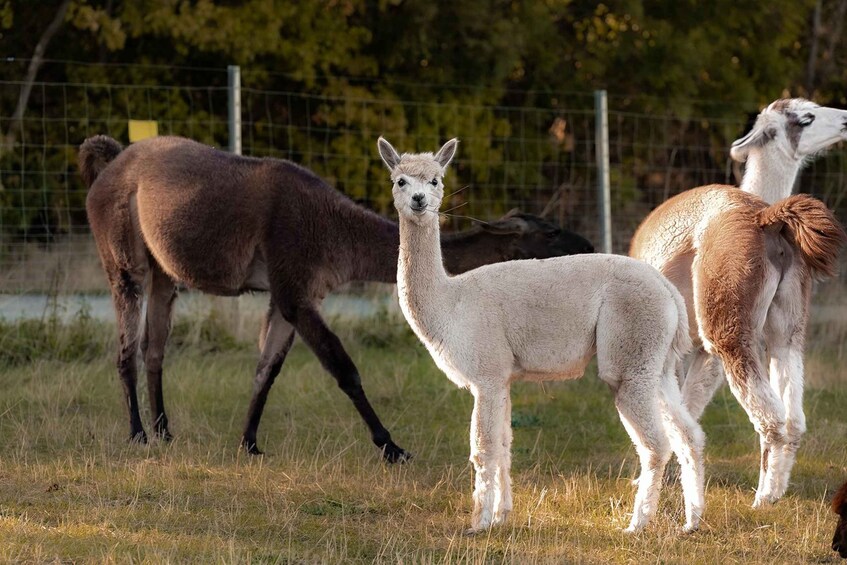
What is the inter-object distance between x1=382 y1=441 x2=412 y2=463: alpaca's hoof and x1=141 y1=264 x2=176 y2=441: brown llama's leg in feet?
5.09

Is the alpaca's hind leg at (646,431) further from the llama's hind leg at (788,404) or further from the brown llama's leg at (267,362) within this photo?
the brown llama's leg at (267,362)

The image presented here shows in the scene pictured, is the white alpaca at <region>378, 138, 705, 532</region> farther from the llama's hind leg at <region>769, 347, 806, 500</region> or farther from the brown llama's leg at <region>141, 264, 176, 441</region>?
the brown llama's leg at <region>141, 264, 176, 441</region>

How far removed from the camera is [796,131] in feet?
22.6

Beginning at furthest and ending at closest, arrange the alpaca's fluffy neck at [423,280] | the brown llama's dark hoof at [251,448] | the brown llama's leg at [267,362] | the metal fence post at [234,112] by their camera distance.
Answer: the metal fence post at [234,112] < the brown llama's leg at [267,362] < the brown llama's dark hoof at [251,448] < the alpaca's fluffy neck at [423,280]

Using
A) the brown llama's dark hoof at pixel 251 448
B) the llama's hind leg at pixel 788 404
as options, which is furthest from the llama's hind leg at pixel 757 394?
the brown llama's dark hoof at pixel 251 448

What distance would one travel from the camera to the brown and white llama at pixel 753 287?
5910 millimetres

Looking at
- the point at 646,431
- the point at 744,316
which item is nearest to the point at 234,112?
the point at 744,316

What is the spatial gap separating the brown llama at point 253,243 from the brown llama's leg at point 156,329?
0.01 metres

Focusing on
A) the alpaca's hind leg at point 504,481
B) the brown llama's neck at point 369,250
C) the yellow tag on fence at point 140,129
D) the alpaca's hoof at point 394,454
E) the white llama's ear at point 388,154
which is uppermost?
the white llama's ear at point 388,154

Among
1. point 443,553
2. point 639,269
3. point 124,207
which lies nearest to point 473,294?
point 639,269

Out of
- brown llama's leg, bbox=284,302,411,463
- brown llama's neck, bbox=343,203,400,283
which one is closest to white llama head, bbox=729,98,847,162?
brown llama's neck, bbox=343,203,400,283

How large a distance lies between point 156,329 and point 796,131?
4230 millimetres

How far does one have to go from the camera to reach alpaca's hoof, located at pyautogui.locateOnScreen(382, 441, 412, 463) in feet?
23.2

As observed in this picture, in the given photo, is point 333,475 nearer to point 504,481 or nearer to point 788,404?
point 504,481
